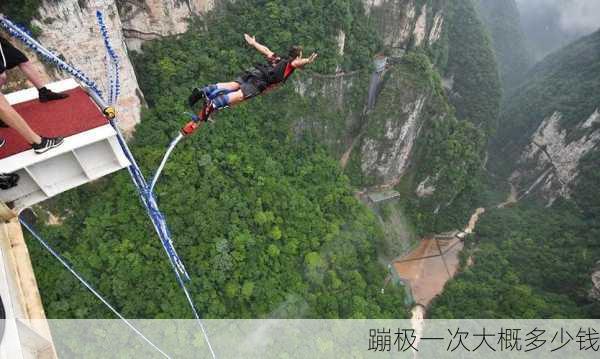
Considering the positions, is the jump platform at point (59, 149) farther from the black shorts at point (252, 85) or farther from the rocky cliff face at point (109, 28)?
the rocky cliff face at point (109, 28)

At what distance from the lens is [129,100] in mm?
17391

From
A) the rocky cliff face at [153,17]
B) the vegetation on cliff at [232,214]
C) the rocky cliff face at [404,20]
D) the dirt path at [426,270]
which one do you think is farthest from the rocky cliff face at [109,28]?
the dirt path at [426,270]

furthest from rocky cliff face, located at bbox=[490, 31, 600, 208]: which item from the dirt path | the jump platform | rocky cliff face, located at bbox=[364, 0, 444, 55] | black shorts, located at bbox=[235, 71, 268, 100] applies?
the jump platform

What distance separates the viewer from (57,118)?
22.0ft

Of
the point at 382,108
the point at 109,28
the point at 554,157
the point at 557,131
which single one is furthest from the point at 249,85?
the point at 557,131

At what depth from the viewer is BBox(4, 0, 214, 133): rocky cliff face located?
Result: 1412 cm

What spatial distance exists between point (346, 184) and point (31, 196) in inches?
937

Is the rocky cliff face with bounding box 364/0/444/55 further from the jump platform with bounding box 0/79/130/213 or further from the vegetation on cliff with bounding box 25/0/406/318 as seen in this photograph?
the jump platform with bounding box 0/79/130/213

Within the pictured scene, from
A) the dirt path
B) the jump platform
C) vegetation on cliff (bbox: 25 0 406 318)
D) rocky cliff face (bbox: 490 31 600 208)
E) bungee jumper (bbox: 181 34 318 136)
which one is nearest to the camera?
the jump platform

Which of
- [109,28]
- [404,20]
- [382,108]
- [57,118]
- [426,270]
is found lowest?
[426,270]

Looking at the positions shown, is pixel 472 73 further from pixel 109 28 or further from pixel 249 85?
pixel 249 85

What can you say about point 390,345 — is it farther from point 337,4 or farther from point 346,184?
point 337,4

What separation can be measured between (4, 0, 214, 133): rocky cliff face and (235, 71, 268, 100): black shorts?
10.5m

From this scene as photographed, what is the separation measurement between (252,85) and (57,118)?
3.96 meters
